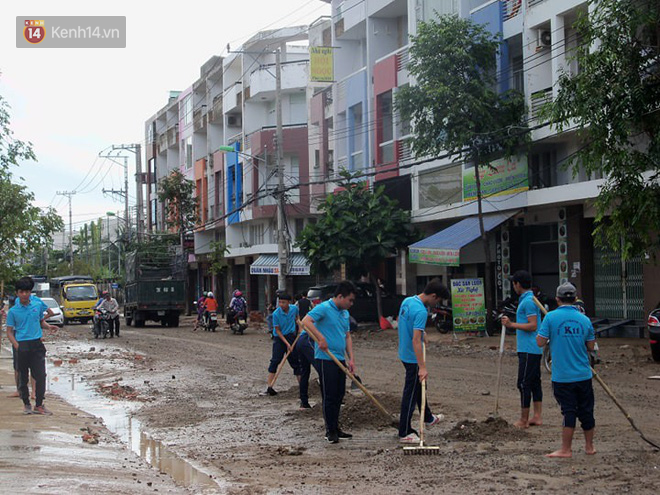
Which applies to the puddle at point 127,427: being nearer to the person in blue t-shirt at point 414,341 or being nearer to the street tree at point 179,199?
the person in blue t-shirt at point 414,341

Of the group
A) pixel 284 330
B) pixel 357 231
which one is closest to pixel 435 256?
pixel 357 231

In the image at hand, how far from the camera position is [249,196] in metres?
49.3

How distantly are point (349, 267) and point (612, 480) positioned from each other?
23.6 metres

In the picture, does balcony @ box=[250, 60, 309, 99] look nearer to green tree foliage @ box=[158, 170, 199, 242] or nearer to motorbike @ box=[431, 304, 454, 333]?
green tree foliage @ box=[158, 170, 199, 242]

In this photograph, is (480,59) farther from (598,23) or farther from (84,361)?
(84,361)

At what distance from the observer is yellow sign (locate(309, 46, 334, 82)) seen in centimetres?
3853

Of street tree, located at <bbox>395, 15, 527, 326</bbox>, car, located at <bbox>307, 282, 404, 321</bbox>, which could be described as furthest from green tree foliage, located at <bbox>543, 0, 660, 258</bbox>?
car, located at <bbox>307, 282, 404, 321</bbox>

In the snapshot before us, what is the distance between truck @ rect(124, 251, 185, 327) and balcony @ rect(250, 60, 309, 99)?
1136cm

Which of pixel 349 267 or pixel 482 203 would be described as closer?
pixel 482 203

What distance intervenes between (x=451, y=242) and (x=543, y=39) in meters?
6.50

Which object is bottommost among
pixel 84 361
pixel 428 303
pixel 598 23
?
pixel 84 361

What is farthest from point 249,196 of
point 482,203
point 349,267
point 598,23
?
point 598,23

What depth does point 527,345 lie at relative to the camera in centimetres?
1009

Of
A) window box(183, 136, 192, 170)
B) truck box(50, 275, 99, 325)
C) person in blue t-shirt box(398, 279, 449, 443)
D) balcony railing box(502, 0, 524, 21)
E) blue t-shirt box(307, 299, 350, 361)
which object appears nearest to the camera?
person in blue t-shirt box(398, 279, 449, 443)
